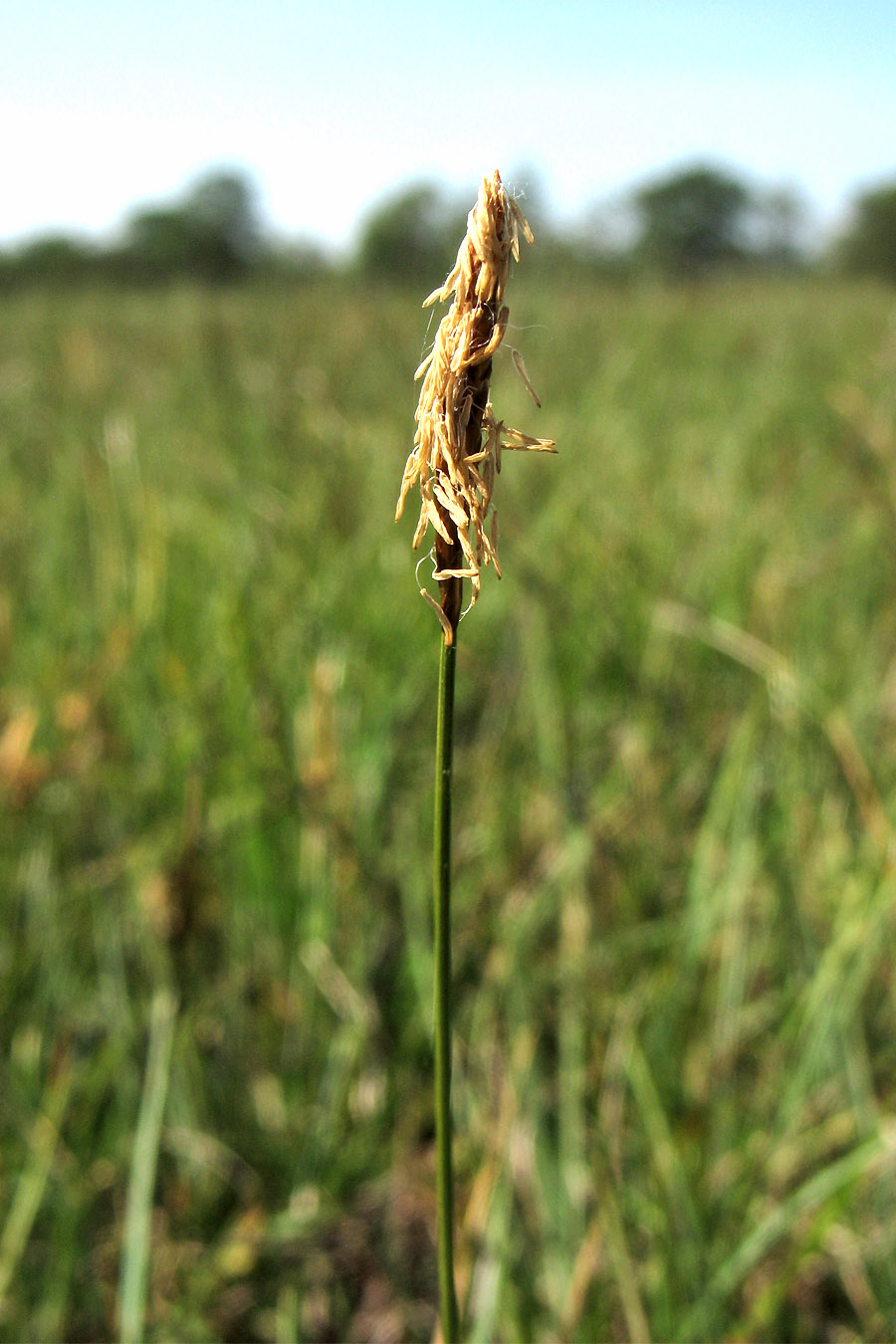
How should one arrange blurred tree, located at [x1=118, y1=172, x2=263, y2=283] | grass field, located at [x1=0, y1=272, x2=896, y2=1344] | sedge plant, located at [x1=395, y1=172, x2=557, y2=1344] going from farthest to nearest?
blurred tree, located at [x1=118, y1=172, x2=263, y2=283]
grass field, located at [x1=0, y1=272, x2=896, y2=1344]
sedge plant, located at [x1=395, y1=172, x2=557, y2=1344]

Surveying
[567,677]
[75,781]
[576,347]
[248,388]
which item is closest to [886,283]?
[576,347]

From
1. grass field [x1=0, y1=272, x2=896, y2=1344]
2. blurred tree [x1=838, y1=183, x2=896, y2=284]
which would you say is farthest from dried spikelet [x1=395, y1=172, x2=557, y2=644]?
blurred tree [x1=838, y1=183, x2=896, y2=284]

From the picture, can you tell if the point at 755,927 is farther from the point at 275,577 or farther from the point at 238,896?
the point at 275,577

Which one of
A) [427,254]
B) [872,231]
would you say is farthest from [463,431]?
[872,231]

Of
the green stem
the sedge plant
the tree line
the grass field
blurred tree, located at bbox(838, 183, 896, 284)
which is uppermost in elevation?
blurred tree, located at bbox(838, 183, 896, 284)

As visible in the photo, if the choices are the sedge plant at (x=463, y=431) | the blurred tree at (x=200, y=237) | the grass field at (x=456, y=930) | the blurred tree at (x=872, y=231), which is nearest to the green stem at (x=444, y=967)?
the sedge plant at (x=463, y=431)

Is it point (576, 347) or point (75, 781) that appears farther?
point (576, 347)

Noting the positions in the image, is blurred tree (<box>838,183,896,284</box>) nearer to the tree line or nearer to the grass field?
the tree line

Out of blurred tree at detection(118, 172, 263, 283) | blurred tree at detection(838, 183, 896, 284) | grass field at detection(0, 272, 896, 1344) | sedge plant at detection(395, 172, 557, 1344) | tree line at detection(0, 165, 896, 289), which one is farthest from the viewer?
blurred tree at detection(838, 183, 896, 284)
